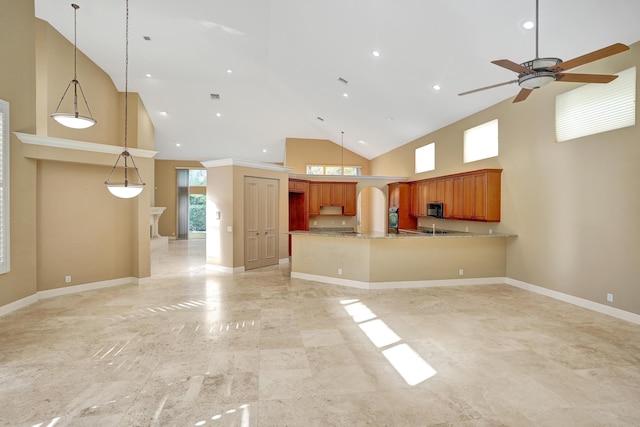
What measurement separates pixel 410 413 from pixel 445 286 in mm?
3971

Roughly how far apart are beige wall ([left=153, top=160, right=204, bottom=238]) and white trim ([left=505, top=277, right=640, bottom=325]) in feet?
43.2

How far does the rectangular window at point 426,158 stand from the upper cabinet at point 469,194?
677 mm

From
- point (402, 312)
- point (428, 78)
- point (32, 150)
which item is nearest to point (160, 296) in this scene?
point (32, 150)

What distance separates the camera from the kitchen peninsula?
5711 mm

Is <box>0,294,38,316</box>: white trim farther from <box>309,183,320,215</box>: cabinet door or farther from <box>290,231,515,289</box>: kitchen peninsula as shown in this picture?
<box>309,183,320,215</box>: cabinet door

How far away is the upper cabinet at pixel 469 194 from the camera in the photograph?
609 cm

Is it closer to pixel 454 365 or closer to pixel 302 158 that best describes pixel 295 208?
pixel 302 158

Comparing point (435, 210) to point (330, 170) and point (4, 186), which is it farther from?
point (4, 186)

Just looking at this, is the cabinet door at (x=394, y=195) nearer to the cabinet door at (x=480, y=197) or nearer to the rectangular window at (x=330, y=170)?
the rectangular window at (x=330, y=170)

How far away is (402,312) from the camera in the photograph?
442 centimetres

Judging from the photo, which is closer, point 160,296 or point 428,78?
point 160,296

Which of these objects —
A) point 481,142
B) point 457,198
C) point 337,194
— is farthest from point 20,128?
point 481,142

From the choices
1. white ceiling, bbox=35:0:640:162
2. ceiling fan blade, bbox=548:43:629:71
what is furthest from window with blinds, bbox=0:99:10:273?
ceiling fan blade, bbox=548:43:629:71

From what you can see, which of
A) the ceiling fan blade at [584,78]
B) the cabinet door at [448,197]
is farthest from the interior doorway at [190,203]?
the ceiling fan blade at [584,78]
